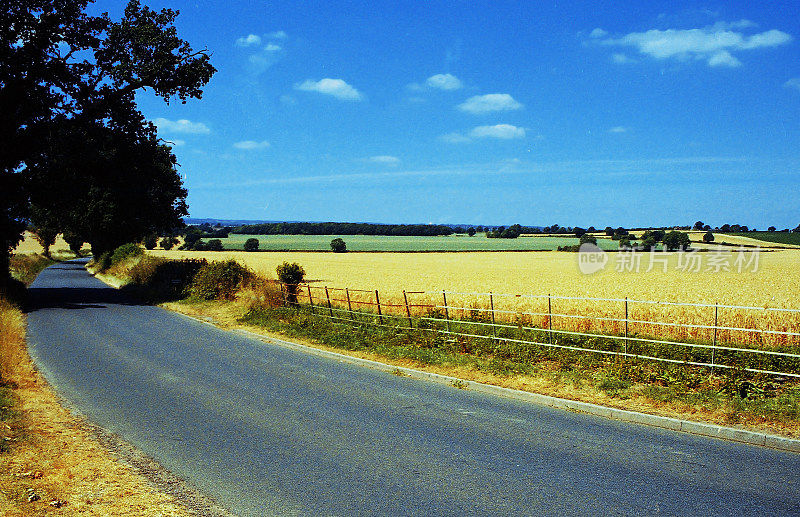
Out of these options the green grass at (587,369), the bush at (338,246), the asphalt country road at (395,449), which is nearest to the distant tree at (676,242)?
the bush at (338,246)

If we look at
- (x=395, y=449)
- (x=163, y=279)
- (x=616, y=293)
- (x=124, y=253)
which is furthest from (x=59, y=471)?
(x=124, y=253)

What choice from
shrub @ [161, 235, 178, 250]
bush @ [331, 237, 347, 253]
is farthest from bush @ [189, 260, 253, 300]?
shrub @ [161, 235, 178, 250]

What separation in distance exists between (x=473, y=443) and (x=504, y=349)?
227 inches

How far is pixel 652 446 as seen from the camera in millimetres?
7363

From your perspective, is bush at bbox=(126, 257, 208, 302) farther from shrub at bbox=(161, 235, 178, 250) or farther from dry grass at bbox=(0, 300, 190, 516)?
shrub at bbox=(161, 235, 178, 250)

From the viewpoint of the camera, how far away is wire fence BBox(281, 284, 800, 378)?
11003mm

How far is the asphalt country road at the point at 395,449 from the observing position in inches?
222

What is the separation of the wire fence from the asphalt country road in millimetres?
3206

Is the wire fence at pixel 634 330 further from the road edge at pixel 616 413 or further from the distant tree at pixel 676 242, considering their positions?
→ the distant tree at pixel 676 242

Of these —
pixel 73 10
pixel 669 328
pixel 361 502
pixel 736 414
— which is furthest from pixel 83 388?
pixel 73 10

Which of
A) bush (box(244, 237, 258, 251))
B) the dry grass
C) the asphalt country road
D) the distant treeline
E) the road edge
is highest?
the distant treeline

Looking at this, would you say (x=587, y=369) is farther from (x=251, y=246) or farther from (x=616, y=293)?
(x=251, y=246)

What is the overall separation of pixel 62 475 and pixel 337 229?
14591 cm

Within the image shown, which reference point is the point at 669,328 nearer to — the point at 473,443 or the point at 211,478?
the point at 473,443
